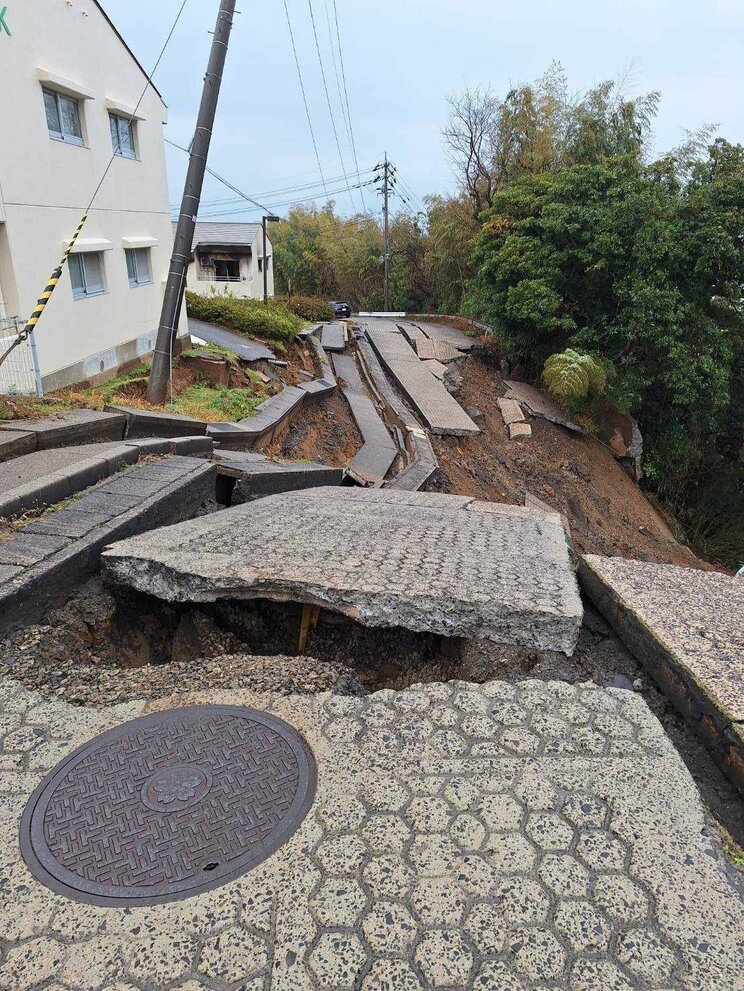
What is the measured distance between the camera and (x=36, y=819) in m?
2.32

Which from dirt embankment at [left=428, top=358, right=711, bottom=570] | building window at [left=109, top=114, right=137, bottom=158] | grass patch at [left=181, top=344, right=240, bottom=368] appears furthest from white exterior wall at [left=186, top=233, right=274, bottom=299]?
dirt embankment at [left=428, top=358, right=711, bottom=570]

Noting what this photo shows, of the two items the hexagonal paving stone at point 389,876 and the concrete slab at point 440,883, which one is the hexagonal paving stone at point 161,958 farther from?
the hexagonal paving stone at point 389,876

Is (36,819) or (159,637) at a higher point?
(36,819)

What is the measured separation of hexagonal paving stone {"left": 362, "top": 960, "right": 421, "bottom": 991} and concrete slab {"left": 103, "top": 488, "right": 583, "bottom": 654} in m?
1.66

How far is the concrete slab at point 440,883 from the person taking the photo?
1813mm

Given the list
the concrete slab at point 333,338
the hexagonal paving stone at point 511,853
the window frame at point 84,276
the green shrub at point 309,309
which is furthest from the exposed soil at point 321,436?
the green shrub at point 309,309

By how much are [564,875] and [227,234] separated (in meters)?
32.6

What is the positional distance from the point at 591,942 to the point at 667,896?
0.34m

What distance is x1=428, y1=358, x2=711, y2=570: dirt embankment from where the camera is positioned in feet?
36.5

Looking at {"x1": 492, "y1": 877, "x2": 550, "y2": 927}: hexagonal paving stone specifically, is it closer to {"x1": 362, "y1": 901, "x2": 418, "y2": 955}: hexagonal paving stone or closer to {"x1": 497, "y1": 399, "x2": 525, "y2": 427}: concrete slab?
{"x1": 362, "y1": 901, "x2": 418, "y2": 955}: hexagonal paving stone

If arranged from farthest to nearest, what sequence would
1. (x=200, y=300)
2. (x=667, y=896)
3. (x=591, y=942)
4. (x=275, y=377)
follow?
1. (x=200, y=300)
2. (x=275, y=377)
3. (x=667, y=896)
4. (x=591, y=942)

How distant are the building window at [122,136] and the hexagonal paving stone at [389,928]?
12.0m

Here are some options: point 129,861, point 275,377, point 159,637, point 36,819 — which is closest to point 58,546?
point 159,637

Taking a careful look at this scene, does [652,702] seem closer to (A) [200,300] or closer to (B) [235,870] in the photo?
(B) [235,870]
